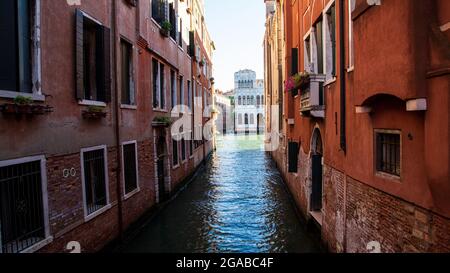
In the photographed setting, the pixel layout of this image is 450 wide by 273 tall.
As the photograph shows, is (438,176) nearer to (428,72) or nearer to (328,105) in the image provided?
(428,72)

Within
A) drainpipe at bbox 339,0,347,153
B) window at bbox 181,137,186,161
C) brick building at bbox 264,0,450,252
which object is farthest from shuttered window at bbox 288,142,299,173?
window at bbox 181,137,186,161

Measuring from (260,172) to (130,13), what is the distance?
1292 centimetres

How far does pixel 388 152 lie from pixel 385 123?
0.41 meters

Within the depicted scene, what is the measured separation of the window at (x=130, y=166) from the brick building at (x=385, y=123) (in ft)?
14.9

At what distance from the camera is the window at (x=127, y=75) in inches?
379

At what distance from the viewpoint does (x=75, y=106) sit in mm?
6707

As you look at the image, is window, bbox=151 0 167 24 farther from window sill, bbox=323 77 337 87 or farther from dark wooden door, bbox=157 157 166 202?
window sill, bbox=323 77 337 87

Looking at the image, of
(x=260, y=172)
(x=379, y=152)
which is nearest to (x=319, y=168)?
(x=379, y=152)

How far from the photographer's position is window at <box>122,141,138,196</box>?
372 inches

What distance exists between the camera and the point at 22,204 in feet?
17.5

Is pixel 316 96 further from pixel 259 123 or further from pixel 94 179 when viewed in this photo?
pixel 259 123

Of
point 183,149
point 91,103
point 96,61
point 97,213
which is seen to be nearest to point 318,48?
point 96,61

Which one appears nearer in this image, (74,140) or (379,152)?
(379,152)

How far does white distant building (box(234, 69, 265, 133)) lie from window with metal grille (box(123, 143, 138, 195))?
61478mm
